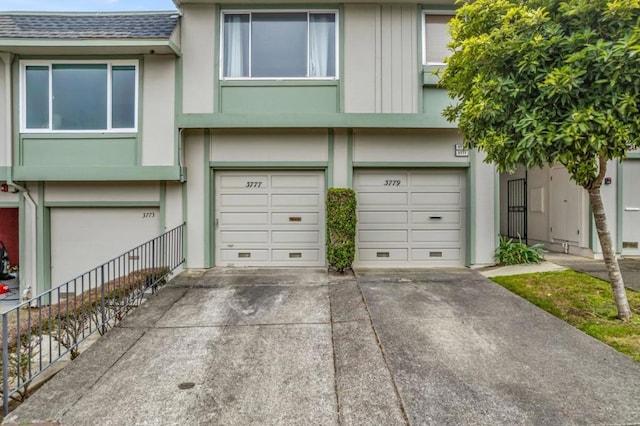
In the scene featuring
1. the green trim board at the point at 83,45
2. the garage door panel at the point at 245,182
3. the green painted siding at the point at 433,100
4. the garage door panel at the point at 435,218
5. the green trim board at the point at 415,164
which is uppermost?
the green trim board at the point at 83,45

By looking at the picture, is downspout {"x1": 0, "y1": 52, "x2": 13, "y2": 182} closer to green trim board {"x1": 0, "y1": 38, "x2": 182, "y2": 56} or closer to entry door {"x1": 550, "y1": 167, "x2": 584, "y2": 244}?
green trim board {"x1": 0, "y1": 38, "x2": 182, "y2": 56}

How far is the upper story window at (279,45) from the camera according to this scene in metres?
7.29

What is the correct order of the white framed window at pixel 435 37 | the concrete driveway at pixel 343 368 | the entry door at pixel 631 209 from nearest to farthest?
the concrete driveway at pixel 343 368 < the white framed window at pixel 435 37 < the entry door at pixel 631 209

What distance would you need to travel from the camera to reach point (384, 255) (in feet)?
24.7

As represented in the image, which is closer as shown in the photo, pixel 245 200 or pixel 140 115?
pixel 140 115

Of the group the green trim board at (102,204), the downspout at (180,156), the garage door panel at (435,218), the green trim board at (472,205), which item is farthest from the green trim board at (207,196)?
the green trim board at (472,205)

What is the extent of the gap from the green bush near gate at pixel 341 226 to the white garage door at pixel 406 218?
38.4 inches

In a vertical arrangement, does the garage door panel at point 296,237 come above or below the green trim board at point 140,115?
below

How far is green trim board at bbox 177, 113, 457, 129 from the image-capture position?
6.97 metres

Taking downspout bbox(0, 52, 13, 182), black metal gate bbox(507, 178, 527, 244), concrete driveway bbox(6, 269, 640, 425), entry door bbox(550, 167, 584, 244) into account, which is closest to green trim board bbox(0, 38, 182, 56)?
downspout bbox(0, 52, 13, 182)

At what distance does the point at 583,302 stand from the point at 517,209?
209 inches

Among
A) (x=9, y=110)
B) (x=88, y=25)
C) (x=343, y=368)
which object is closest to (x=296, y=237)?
(x=343, y=368)

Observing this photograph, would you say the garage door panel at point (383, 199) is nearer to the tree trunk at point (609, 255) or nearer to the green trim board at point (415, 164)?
the green trim board at point (415, 164)

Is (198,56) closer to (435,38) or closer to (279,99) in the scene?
(279,99)
